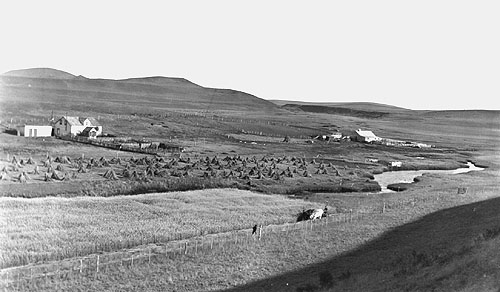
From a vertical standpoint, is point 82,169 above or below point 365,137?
below

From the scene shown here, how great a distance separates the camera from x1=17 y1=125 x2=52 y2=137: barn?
278 ft

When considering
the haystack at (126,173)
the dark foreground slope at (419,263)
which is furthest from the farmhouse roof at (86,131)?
the dark foreground slope at (419,263)

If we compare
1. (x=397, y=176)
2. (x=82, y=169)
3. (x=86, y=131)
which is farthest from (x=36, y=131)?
(x=397, y=176)

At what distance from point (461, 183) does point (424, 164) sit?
2251 cm

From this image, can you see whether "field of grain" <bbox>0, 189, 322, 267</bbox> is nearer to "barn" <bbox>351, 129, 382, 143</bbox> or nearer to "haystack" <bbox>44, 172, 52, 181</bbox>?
"haystack" <bbox>44, 172, 52, 181</bbox>

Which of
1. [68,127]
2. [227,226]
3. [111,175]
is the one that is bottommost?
[227,226]

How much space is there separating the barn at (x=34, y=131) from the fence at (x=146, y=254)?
188 ft

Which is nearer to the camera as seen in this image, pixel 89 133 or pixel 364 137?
pixel 89 133

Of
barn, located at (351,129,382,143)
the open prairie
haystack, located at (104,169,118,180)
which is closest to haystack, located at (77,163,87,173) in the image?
the open prairie

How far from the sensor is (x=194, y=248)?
33.2m

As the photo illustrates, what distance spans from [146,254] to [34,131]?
61776mm

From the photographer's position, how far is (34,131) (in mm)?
86375

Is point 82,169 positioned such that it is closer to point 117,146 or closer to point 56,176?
point 56,176

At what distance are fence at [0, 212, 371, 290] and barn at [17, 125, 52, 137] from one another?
5743 cm
